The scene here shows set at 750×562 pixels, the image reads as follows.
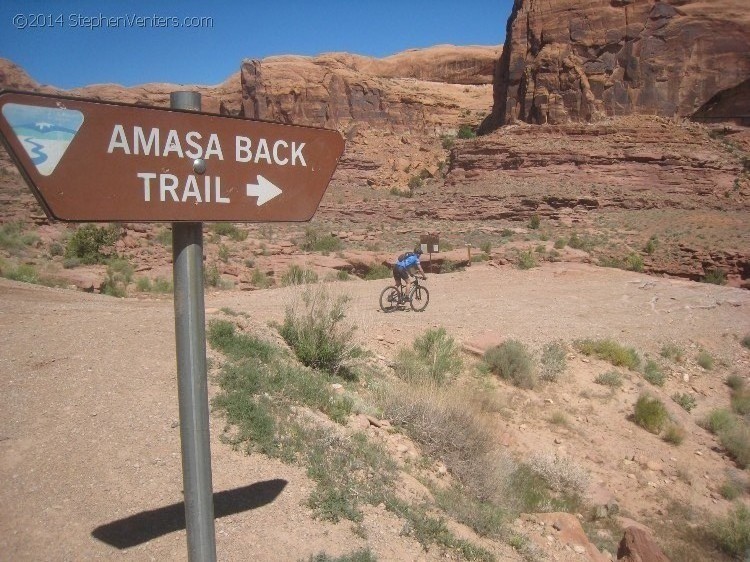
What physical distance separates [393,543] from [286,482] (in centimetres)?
84

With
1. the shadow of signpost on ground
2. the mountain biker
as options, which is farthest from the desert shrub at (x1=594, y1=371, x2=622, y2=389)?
the shadow of signpost on ground

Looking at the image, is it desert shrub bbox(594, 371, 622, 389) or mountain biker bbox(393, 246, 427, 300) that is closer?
desert shrub bbox(594, 371, 622, 389)

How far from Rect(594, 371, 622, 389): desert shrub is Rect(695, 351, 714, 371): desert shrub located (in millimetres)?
2527

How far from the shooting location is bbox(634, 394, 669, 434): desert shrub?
8352 mm

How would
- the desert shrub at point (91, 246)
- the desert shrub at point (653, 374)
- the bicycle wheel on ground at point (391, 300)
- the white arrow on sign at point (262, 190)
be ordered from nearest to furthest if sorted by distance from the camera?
the white arrow on sign at point (262, 190) → the desert shrub at point (653, 374) → the bicycle wheel on ground at point (391, 300) → the desert shrub at point (91, 246)

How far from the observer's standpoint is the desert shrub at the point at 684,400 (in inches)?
369

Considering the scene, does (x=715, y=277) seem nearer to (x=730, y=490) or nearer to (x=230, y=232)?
(x=730, y=490)

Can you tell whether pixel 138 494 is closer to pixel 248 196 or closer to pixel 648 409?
pixel 248 196

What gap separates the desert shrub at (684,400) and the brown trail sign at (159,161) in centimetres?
903

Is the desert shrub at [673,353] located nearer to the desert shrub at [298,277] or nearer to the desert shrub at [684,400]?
the desert shrub at [684,400]

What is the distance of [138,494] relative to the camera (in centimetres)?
371

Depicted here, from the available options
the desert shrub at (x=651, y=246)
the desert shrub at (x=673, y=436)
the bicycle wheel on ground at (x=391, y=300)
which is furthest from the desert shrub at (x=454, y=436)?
the desert shrub at (x=651, y=246)

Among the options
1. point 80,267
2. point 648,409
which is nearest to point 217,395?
point 648,409

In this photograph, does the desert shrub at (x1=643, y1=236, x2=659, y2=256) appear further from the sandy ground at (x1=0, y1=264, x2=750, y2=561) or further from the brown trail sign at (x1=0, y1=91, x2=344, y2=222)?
the brown trail sign at (x1=0, y1=91, x2=344, y2=222)
